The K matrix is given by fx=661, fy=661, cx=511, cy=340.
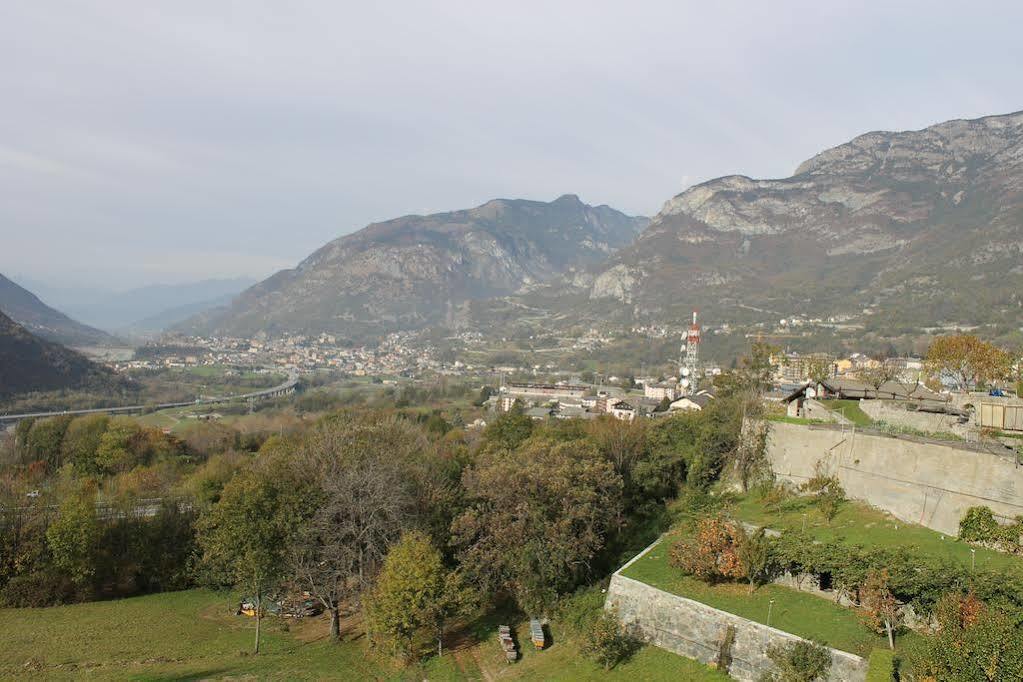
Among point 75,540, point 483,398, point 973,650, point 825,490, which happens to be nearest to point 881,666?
point 973,650

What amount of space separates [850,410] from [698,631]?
49.5 feet

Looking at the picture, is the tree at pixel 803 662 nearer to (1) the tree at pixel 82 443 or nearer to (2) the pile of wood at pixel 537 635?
(2) the pile of wood at pixel 537 635

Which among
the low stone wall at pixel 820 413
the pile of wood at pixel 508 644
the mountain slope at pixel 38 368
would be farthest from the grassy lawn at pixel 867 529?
the mountain slope at pixel 38 368

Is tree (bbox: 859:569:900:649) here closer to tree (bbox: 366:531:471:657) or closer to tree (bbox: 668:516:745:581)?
tree (bbox: 668:516:745:581)

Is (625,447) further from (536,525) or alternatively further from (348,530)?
(348,530)

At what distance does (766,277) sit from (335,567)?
154 m

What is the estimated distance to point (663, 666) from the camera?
1762cm

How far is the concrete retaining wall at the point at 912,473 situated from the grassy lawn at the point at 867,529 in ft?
1.71

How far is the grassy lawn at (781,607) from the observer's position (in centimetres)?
1545

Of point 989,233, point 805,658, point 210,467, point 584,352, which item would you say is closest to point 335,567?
point 805,658

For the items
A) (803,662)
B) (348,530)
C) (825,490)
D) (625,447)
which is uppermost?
(825,490)

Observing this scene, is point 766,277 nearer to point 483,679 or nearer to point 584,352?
point 584,352

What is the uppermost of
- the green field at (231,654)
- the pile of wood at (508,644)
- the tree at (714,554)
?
the tree at (714,554)

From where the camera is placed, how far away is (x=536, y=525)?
74.2 feet
